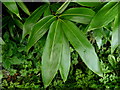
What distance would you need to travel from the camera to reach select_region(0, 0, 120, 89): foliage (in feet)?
3.19

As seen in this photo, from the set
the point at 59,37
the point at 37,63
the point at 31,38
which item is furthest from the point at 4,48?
the point at 59,37

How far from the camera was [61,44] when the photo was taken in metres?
1.03

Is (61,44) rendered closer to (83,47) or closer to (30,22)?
(83,47)

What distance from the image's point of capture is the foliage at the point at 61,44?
974mm

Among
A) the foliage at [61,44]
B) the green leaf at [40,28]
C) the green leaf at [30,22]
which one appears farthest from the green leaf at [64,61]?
the green leaf at [30,22]

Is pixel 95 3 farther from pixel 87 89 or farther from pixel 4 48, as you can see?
pixel 87 89

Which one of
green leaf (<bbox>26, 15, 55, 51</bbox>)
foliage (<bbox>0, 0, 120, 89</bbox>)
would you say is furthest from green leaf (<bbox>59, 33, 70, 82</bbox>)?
green leaf (<bbox>26, 15, 55, 51</bbox>)

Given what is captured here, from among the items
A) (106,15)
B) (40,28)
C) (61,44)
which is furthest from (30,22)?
(106,15)

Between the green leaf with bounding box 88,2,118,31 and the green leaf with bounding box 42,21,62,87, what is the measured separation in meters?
0.19

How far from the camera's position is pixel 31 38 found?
1051 mm

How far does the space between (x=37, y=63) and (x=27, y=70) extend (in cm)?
17

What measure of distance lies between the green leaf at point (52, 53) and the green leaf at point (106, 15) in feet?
0.62

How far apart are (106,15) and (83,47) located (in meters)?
0.20

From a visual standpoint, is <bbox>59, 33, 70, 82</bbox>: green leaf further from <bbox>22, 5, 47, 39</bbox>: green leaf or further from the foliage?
<bbox>22, 5, 47, 39</bbox>: green leaf
